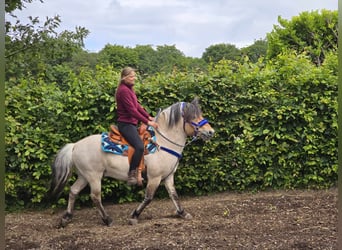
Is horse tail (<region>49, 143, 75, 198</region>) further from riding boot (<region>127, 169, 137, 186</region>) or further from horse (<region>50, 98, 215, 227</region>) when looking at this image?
riding boot (<region>127, 169, 137, 186</region>)

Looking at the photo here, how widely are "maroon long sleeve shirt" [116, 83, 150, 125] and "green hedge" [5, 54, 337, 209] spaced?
1134 mm

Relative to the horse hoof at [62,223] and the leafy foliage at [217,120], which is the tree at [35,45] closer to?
the leafy foliage at [217,120]

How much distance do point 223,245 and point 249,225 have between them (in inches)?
33.9

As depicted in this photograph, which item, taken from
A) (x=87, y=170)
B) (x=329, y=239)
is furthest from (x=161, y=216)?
(x=329, y=239)

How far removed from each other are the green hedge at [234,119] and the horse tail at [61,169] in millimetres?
958

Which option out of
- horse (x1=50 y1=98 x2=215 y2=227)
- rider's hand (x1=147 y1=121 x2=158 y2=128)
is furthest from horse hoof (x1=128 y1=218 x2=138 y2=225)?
rider's hand (x1=147 y1=121 x2=158 y2=128)

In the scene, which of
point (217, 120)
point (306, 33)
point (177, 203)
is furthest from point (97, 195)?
point (306, 33)

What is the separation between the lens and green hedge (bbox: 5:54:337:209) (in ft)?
21.1

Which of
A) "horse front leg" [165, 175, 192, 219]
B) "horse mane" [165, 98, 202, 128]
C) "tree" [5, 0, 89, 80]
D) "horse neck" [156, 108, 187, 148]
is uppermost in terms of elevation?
"tree" [5, 0, 89, 80]

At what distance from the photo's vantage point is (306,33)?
15930 mm

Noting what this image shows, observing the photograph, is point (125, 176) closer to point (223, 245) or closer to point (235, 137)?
point (223, 245)

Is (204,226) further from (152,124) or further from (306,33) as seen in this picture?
(306,33)

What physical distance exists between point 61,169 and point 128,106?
1257 millimetres

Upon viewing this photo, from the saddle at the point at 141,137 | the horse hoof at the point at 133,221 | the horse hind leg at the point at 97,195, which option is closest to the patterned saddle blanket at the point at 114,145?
the saddle at the point at 141,137
